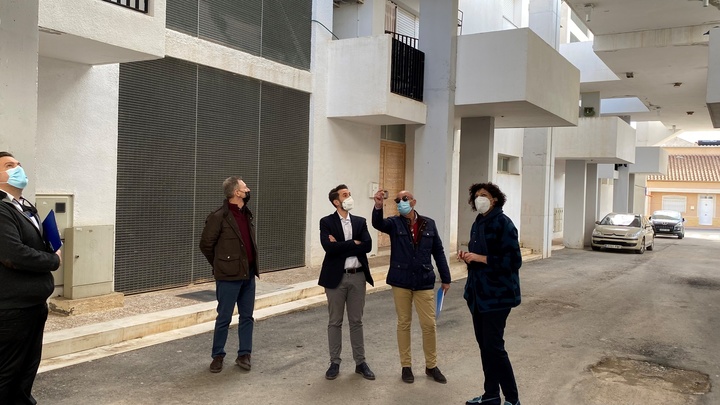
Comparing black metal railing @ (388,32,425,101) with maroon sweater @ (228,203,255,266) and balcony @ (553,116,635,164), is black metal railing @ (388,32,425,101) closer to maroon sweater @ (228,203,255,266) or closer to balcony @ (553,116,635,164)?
maroon sweater @ (228,203,255,266)

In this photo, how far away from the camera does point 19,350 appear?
3.85 meters

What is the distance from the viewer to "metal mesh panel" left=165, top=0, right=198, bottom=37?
30.6 ft

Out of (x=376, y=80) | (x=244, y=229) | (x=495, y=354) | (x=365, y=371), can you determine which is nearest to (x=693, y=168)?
(x=376, y=80)

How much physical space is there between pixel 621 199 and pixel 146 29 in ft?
87.1

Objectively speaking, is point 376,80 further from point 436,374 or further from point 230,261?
point 436,374

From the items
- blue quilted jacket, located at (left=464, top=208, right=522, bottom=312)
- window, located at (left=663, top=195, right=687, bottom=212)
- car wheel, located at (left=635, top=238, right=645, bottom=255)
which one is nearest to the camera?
blue quilted jacket, located at (left=464, top=208, right=522, bottom=312)

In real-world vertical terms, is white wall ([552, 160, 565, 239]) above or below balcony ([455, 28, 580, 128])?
below

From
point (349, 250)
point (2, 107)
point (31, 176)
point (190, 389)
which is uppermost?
point (2, 107)

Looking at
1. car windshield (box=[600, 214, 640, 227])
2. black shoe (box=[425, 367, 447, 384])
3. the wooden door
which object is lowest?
black shoe (box=[425, 367, 447, 384])

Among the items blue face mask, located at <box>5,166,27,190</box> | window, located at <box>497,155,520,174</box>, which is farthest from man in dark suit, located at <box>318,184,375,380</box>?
window, located at <box>497,155,520,174</box>

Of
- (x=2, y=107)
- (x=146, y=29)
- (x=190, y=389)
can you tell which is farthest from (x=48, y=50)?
(x=190, y=389)

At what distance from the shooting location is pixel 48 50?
7.39 metres

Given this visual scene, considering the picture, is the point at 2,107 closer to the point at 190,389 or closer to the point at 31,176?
the point at 31,176

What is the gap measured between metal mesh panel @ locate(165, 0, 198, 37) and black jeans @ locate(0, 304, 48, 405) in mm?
6476
